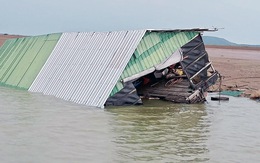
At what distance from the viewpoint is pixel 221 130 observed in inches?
483

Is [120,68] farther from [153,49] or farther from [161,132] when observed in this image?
[161,132]

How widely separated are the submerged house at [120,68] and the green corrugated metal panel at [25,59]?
0.21 feet

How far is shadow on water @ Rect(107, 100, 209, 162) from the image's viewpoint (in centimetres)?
923

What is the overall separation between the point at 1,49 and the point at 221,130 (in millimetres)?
17092

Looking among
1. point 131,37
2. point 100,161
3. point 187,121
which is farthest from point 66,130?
point 131,37

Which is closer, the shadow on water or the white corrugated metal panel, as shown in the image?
the shadow on water

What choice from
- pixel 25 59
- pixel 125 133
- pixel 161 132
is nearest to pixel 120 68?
pixel 161 132

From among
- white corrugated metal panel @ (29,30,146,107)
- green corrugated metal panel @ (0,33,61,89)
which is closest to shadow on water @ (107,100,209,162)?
white corrugated metal panel @ (29,30,146,107)

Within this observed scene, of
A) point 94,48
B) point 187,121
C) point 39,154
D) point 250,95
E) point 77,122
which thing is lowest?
point 39,154

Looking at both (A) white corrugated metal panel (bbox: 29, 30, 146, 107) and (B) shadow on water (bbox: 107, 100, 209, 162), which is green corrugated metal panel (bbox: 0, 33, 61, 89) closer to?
(A) white corrugated metal panel (bbox: 29, 30, 146, 107)

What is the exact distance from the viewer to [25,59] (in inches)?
861

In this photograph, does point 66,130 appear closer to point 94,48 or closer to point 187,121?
point 187,121

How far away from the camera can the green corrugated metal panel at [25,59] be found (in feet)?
66.2

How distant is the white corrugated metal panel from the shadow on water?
4.06ft
